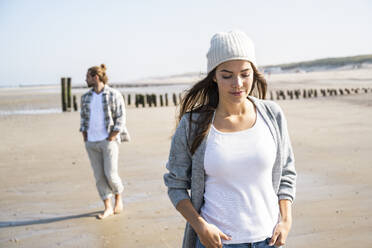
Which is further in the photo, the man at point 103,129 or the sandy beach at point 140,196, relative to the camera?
the man at point 103,129

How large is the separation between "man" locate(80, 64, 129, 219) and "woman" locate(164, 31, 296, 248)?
138 inches

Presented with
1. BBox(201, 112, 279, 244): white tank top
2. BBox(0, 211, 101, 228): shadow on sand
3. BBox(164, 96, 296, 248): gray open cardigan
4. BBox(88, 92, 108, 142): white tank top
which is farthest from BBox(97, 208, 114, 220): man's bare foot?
BBox(201, 112, 279, 244): white tank top

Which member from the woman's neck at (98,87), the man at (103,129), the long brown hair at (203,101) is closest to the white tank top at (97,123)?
the man at (103,129)

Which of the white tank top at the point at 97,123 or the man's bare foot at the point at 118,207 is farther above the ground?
the white tank top at the point at 97,123

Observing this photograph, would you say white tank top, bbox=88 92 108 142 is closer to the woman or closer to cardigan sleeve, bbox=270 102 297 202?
the woman


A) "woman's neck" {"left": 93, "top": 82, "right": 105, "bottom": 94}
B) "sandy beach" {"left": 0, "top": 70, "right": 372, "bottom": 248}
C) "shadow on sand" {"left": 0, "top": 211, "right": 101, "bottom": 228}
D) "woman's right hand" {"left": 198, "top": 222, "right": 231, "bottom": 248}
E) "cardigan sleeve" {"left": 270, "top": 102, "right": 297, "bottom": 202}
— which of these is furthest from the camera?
"woman's neck" {"left": 93, "top": 82, "right": 105, "bottom": 94}

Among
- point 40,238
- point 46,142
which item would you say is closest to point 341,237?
point 40,238

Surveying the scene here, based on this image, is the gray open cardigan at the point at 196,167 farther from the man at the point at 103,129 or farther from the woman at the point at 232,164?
the man at the point at 103,129

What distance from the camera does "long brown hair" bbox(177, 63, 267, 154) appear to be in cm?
223

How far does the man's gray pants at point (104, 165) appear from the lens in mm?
5703

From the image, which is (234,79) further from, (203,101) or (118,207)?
(118,207)

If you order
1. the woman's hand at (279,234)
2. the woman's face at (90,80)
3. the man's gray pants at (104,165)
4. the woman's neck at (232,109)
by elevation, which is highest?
the woman's neck at (232,109)

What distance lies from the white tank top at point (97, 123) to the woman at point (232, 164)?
11.6 feet

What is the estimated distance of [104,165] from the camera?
18.9 ft
